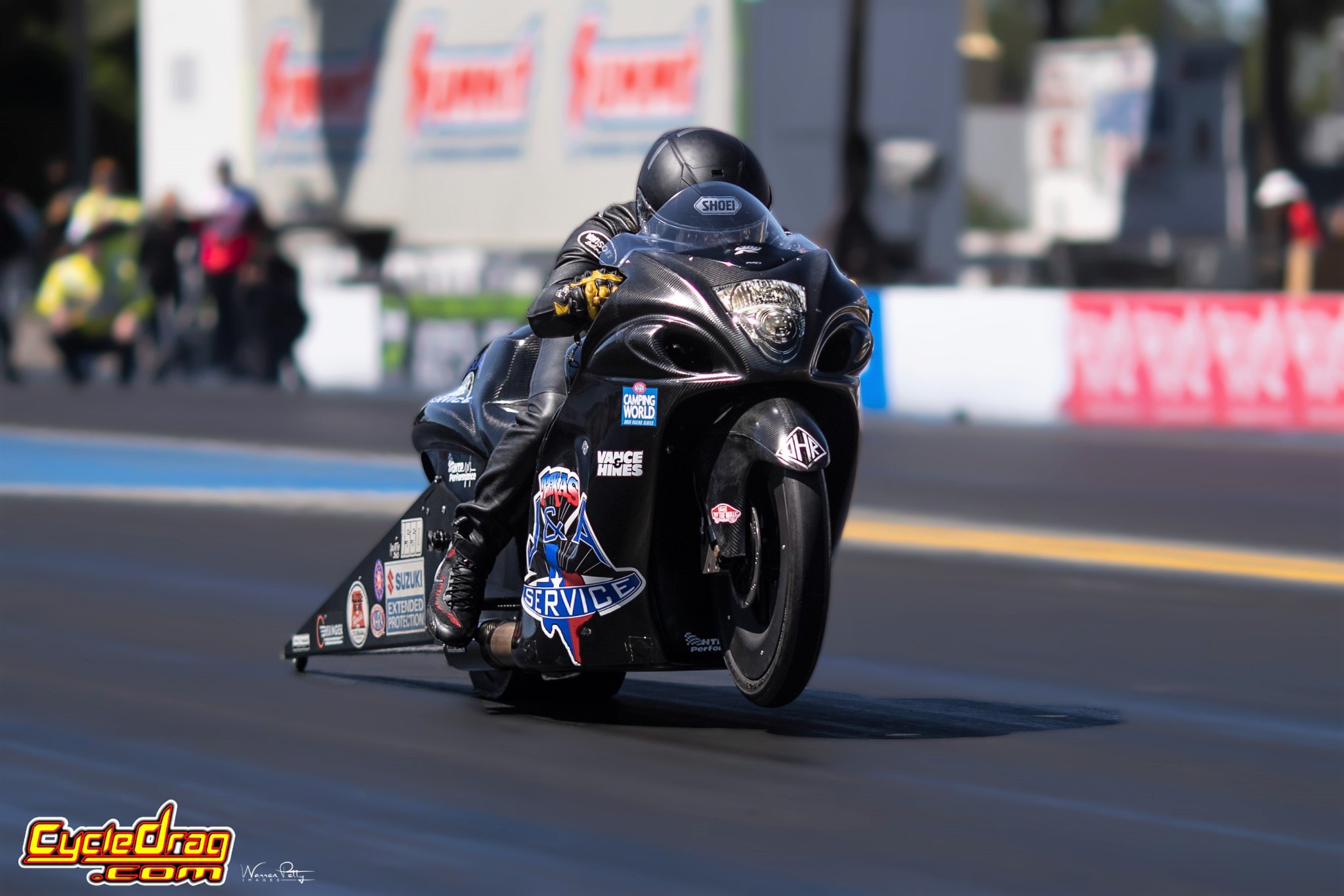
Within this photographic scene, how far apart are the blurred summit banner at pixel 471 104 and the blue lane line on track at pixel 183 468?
11.3 meters

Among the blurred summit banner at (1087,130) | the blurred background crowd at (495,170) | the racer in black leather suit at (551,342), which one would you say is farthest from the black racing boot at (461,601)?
the blurred summit banner at (1087,130)

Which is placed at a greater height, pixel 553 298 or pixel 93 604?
pixel 553 298

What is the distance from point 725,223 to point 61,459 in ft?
37.0

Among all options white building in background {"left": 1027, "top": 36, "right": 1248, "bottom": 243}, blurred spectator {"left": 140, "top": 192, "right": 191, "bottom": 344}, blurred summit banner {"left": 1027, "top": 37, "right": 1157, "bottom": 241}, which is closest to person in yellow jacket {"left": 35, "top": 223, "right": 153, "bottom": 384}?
blurred spectator {"left": 140, "top": 192, "right": 191, "bottom": 344}

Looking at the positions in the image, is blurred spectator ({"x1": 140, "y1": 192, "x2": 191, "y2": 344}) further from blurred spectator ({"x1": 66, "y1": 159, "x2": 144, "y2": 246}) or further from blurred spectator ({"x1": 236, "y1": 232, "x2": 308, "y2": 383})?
blurred spectator ({"x1": 236, "y1": 232, "x2": 308, "y2": 383})

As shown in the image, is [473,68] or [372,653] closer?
[372,653]

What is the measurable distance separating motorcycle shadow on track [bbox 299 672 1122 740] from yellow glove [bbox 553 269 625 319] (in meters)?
1.23

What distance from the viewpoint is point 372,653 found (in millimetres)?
8578

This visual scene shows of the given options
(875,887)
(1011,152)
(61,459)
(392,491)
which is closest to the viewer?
(875,887)

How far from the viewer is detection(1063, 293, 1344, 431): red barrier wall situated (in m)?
19.0

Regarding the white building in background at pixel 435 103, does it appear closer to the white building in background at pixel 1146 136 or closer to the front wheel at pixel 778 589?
the white building in background at pixel 1146 136

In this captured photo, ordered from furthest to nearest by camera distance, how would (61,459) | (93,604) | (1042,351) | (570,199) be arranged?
(570,199), (1042,351), (61,459), (93,604)

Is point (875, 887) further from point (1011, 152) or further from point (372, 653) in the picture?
point (1011, 152)

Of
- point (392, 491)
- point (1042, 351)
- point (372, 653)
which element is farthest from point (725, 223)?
point (1042, 351)
